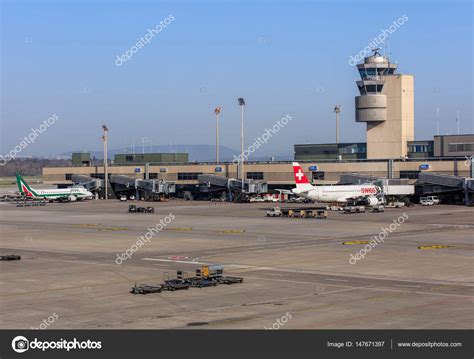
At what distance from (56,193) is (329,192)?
70772 mm

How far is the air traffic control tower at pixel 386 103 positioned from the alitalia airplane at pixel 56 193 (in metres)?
65.9

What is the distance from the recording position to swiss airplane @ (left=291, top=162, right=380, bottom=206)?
→ 434 ft

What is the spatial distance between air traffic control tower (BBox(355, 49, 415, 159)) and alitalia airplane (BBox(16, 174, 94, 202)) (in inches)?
2593

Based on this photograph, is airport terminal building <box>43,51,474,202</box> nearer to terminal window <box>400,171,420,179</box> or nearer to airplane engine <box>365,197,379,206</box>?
terminal window <box>400,171,420,179</box>

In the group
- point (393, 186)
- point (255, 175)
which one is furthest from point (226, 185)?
point (393, 186)

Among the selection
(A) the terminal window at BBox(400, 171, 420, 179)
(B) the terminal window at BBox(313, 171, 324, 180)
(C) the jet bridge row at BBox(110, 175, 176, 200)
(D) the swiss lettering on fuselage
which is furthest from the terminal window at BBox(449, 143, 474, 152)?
(C) the jet bridge row at BBox(110, 175, 176, 200)

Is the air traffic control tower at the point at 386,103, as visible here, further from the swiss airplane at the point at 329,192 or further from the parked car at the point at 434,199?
the swiss airplane at the point at 329,192

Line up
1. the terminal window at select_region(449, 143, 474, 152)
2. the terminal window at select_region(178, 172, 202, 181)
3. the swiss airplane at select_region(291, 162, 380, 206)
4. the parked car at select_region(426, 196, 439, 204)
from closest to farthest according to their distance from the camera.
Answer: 1. the swiss airplane at select_region(291, 162, 380, 206)
2. the parked car at select_region(426, 196, 439, 204)
3. the terminal window at select_region(449, 143, 474, 152)
4. the terminal window at select_region(178, 172, 202, 181)

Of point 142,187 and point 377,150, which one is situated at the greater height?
point 377,150

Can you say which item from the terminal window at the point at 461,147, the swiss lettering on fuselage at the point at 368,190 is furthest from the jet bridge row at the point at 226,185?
the terminal window at the point at 461,147

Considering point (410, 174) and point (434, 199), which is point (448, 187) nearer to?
point (434, 199)

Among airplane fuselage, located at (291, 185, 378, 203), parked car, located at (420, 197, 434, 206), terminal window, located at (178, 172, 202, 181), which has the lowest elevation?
parked car, located at (420, 197, 434, 206)

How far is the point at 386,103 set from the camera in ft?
570
